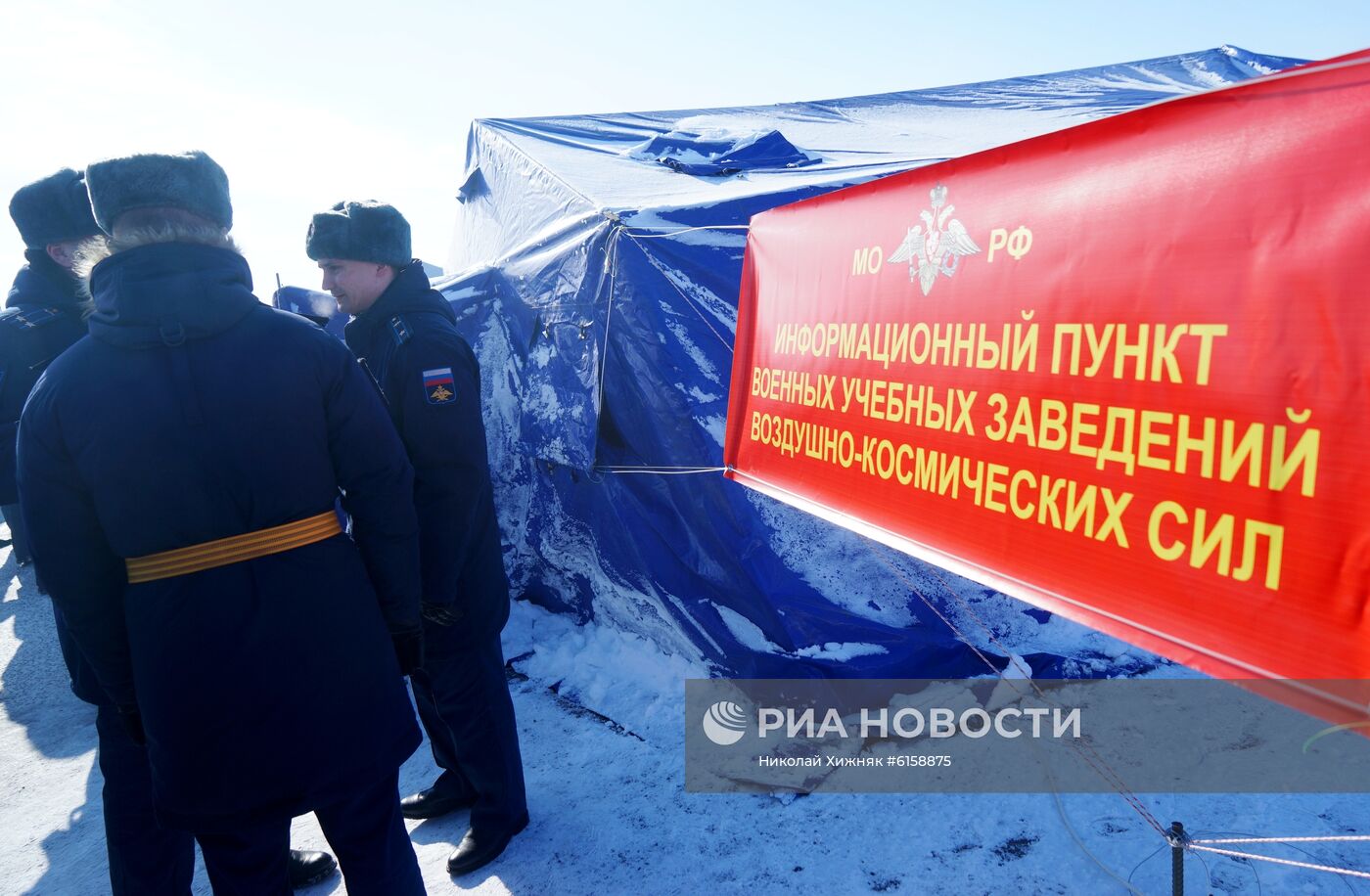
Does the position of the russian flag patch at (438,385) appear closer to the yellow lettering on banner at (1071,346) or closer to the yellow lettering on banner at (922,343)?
the yellow lettering on banner at (922,343)

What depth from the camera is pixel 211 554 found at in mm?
1376

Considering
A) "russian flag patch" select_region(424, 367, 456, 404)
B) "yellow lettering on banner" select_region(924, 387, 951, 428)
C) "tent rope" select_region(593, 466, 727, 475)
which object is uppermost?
"yellow lettering on banner" select_region(924, 387, 951, 428)

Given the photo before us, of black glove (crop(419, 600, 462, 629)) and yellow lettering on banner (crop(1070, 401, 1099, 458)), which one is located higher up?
yellow lettering on banner (crop(1070, 401, 1099, 458))

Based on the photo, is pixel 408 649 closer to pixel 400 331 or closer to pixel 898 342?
pixel 400 331

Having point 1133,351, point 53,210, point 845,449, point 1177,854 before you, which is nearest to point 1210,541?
point 1133,351

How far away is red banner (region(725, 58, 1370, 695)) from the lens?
931 millimetres

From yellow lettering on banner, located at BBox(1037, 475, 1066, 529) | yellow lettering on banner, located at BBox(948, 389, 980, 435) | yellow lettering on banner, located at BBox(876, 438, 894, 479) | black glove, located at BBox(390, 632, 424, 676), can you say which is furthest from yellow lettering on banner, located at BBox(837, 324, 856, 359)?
black glove, located at BBox(390, 632, 424, 676)

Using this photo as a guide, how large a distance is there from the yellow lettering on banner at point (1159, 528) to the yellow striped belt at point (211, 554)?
1515 millimetres

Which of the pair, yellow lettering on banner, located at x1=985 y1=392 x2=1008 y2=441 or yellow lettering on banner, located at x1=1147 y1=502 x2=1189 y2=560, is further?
yellow lettering on banner, located at x1=985 y1=392 x2=1008 y2=441

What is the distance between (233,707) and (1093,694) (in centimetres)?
293

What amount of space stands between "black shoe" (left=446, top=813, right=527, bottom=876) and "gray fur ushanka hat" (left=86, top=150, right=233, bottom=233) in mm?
1864

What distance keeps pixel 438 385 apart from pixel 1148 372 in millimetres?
1624

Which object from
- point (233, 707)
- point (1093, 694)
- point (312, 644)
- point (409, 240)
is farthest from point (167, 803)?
point (1093, 694)

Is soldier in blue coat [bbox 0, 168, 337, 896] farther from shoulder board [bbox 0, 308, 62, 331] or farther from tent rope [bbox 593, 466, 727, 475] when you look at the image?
tent rope [bbox 593, 466, 727, 475]
